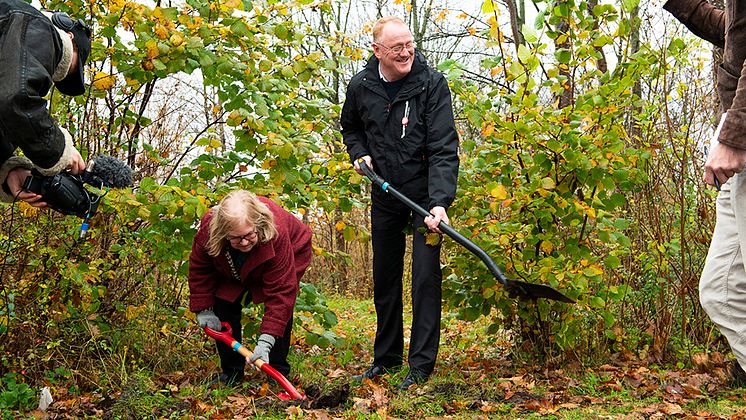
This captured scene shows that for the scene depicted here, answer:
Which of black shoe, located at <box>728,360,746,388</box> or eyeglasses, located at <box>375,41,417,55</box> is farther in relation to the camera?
eyeglasses, located at <box>375,41,417,55</box>

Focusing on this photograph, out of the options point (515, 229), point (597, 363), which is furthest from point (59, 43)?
point (597, 363)

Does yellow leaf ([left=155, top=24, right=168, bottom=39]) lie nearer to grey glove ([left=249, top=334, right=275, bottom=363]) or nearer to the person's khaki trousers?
grey glove ([left=249, top=334, right=275, bottom=363])

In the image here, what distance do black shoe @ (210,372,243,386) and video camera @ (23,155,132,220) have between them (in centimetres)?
148

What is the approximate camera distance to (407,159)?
14.8ft

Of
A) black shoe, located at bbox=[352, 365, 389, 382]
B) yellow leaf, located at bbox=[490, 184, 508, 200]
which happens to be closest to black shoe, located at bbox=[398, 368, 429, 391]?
black shoe, located at bbox=[352, 365, 389, 382]

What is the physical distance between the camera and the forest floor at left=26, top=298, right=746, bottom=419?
375 cm

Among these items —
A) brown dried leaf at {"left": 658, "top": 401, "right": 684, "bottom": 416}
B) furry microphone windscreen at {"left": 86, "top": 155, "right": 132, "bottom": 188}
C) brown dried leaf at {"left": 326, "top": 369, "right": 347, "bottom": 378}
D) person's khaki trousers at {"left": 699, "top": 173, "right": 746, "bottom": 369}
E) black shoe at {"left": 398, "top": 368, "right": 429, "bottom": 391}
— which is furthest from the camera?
brown dried leaf at {"left": 326, "top": 369, "right": 347, "bottom": 378}

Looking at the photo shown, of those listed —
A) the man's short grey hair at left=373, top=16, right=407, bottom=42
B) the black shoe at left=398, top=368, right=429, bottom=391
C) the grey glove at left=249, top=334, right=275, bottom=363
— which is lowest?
the black shoe at left=398, top=368, right=429, bottom=391

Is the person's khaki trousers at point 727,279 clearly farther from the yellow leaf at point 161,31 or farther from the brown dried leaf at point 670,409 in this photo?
the yellow leaf at point 161,31

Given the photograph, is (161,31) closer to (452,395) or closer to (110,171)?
(110,171)

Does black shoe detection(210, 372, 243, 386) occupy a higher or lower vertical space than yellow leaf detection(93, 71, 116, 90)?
lower

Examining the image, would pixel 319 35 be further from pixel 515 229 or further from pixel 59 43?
pixel 59 43

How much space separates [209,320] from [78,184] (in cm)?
137

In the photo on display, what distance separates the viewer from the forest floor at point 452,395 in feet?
12.3
